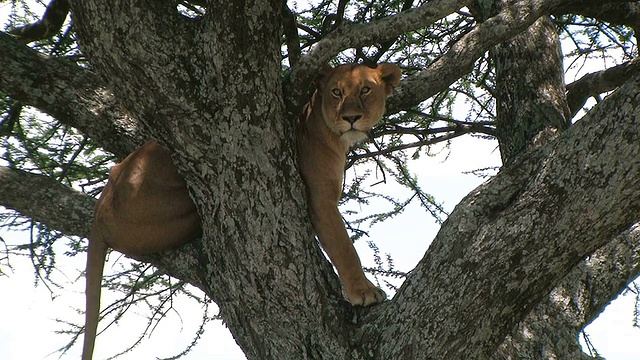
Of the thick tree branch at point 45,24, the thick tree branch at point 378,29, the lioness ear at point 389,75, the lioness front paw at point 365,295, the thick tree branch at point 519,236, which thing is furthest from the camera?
the thick tree branch at point 45,24

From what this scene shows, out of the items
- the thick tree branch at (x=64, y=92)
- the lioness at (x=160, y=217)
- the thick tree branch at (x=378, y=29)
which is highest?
the thick tree branch at (x=64, y=92)

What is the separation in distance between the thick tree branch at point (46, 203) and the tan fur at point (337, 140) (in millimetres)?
1322

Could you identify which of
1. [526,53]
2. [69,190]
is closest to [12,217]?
[69,190]

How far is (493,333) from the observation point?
345 centimetres

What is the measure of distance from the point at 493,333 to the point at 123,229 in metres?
2.03

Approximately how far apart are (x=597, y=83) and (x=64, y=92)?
3.62 metres

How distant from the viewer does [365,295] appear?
157 inches

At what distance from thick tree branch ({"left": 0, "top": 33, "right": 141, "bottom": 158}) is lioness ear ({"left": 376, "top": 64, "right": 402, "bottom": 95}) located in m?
1.54

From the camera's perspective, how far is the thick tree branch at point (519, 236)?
3.12m

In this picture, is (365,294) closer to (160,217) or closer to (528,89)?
(160,217)

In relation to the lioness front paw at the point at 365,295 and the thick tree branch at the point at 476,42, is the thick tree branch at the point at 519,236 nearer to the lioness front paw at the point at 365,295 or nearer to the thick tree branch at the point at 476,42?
the lioness front paw at the point at 365,295

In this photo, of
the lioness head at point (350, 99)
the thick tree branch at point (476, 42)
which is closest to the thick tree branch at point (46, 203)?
the lioness head at point (350, 99)

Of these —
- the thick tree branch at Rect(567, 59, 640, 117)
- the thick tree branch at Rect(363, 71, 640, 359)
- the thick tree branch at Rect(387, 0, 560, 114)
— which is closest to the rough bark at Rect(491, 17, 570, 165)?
the thick tree branch at Rect(567, 59, 640, 117)

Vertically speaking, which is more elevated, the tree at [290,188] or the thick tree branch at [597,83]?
the thick tree branch at [597,83]
